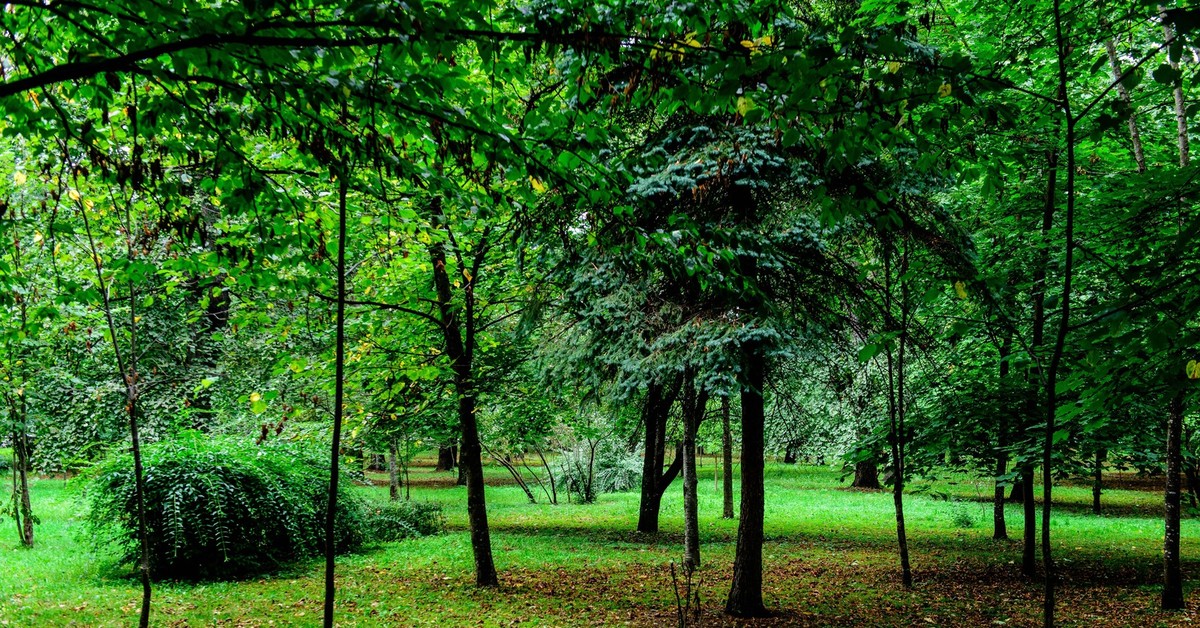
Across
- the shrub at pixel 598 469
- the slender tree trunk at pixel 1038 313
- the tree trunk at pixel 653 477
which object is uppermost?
the slender tree trunk at pixel 1038 313

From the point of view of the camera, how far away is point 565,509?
21875mm

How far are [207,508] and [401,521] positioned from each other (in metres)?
6.41

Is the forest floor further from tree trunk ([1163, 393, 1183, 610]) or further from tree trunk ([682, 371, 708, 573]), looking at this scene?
tree trunk ([682, 371, 708, 573])

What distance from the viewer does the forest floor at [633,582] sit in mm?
7797

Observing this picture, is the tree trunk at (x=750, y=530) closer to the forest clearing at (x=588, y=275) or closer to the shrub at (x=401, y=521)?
the forest clearing at (x=588, y=275)

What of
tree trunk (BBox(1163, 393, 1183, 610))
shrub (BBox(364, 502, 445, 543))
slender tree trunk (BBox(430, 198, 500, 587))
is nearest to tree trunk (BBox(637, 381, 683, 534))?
shrub (BBox(364, 502, 445, 543))

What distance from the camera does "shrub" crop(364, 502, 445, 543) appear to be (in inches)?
590

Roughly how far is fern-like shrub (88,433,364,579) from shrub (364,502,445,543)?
318 cm

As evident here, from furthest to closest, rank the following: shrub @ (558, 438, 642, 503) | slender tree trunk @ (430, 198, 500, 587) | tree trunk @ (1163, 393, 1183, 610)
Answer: shrub @ (558, 438, 642, 503), slender tree trunk @ (430, 198, 500, 587), tree trunk @ (1163, 393, 1183, 610)

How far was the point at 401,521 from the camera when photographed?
15.8 meters

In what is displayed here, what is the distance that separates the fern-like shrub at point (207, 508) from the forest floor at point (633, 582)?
0.53 m

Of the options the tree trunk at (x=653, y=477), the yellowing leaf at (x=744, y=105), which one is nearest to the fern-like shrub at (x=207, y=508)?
the tree trunk at (x=653, y=477)

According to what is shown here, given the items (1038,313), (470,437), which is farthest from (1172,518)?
(470,437)

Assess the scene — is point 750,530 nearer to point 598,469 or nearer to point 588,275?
point 588,275
